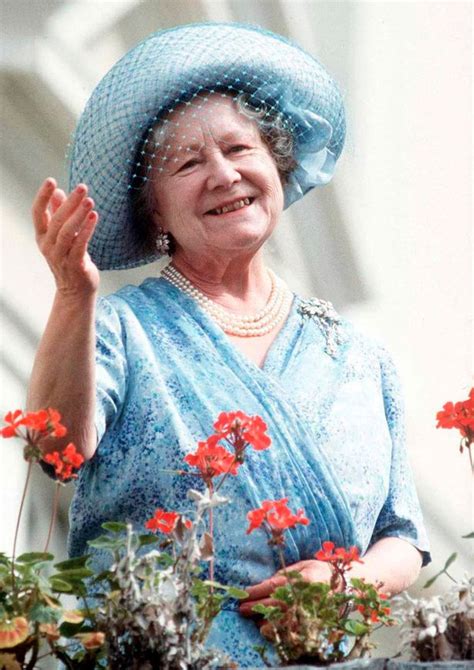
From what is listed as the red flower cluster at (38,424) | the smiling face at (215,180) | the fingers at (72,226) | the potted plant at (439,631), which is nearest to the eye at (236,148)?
the smiling face at (215,180)

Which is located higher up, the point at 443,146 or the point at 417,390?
the point at 443,146

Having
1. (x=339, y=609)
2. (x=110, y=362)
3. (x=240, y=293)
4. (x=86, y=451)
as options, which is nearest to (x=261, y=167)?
(x=240, y=293)

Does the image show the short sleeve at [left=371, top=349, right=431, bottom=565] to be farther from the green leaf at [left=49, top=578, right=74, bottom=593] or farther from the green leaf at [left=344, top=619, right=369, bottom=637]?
the green leaf at [left=49, top=578, right=74, bottom=593]

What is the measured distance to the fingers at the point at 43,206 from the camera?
192 cm

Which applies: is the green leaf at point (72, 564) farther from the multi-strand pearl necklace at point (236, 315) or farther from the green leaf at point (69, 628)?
the multi-strand pearl necklace at point (236, 315)

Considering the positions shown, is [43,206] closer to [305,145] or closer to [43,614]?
[43,614]

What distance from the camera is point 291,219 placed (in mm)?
3629

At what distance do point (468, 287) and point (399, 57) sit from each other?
565 millimetres

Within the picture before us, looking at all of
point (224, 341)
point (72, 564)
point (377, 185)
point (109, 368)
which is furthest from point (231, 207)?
point (377, 185)

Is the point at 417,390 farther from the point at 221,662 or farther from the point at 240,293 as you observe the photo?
the point at 221,662

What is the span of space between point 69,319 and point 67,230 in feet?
0.50

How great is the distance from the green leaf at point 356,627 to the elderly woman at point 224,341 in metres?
0.32

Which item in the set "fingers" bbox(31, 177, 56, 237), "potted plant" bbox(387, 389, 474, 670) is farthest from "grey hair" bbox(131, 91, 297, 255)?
"potted plant" bbox(387, 389, 474, 670)

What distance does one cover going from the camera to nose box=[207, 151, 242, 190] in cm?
239
